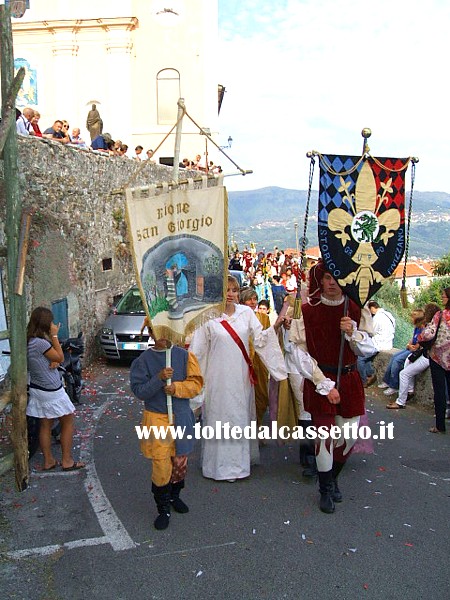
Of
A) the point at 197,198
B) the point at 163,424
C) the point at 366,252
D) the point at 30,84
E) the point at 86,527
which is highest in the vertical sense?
the point at 30,84

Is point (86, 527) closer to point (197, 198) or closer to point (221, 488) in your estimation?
point (221, 488)

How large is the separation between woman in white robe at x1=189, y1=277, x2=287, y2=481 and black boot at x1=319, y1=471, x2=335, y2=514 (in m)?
0.90

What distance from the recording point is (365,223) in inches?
215

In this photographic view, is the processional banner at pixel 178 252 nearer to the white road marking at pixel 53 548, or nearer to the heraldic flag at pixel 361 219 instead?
the heraldic flag at pixel 361 219

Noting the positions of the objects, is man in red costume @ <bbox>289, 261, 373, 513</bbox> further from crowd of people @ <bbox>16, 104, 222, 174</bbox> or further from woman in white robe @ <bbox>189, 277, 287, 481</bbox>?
crowd of people @ <bbox>16, 104, 222, 174</bbox>

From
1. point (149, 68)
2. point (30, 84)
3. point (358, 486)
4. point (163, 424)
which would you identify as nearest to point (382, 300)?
point (358, 486)

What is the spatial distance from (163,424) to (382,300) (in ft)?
48.1

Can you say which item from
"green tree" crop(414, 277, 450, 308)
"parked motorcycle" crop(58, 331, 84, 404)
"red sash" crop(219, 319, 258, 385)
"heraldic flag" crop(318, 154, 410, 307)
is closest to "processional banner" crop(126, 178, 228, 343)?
"red sash" crop(219, 319, 258, 385)

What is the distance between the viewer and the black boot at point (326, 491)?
17.1 ft

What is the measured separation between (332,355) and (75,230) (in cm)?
768

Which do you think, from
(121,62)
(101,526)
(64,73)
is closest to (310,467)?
(101,526)

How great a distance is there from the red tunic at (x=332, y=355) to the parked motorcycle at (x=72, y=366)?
388 cm

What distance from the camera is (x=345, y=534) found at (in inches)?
189

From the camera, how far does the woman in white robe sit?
5965mm
